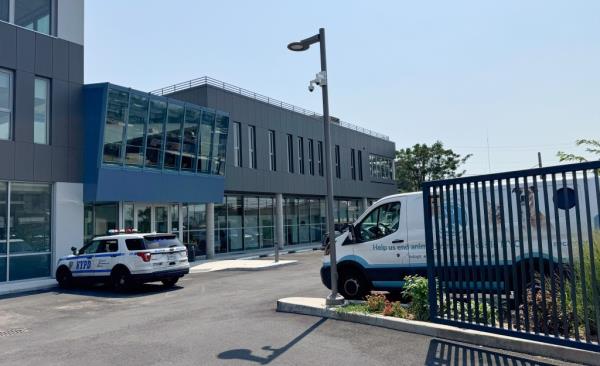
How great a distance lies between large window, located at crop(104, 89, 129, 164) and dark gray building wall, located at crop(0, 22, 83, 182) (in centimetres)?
106

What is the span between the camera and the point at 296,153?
3312 centimetres

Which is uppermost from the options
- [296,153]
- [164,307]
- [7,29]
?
[7,29]

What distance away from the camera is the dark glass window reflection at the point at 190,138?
887 inches

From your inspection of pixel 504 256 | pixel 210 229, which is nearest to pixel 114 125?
pixel 210 229

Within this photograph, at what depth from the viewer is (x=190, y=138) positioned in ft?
75.0

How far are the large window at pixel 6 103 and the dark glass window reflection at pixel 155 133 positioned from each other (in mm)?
5149

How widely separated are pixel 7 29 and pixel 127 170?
635 centimetres

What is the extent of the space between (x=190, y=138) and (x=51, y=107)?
20.9ft

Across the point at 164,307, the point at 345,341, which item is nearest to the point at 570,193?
the point at 345,341

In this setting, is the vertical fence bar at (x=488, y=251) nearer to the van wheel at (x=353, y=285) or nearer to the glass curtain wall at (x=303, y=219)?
the van wheel at (x=353, y=285)

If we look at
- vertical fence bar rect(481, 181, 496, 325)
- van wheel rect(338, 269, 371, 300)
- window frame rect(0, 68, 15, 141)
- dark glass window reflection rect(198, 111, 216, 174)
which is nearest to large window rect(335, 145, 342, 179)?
dark glass window reflection rect(198, 111, 216, 174)

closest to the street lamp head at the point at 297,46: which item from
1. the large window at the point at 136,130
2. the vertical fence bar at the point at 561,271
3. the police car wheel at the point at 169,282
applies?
the vertical fence bar at the point at 561,271

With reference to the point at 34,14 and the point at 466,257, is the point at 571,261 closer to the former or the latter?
the point at 466,257

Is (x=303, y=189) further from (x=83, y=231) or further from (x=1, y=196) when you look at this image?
(x=1, y=196)
